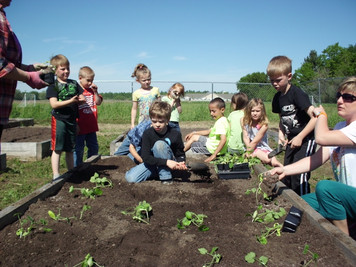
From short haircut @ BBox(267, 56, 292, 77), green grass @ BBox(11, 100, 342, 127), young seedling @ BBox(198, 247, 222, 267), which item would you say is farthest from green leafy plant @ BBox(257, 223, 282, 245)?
green grass @ BBox(11, 100, 342, 127)

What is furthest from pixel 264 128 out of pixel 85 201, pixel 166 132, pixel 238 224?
pixel 85 201

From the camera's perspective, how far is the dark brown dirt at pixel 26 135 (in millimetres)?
7879

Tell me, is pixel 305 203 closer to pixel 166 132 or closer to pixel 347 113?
pixel 347 113

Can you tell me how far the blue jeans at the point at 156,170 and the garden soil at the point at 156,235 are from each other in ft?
1.10

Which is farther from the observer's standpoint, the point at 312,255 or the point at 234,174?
the point at 234,174

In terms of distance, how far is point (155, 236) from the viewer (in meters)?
2.41

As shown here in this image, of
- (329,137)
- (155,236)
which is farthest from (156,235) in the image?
(329,137)

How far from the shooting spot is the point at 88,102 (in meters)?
5.02

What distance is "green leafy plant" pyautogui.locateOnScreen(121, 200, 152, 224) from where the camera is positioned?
2.71 metres

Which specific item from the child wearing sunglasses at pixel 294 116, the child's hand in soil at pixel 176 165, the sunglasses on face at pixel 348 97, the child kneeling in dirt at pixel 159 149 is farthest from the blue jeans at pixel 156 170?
the sunglasses on face at pixel 348 97

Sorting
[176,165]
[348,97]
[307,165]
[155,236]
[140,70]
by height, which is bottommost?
[155,236]

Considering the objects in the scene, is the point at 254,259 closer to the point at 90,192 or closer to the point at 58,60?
the point at 90,192

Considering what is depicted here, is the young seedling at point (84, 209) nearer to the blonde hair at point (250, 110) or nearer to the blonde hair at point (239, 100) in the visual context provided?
the blonde hair at point (250, 110)

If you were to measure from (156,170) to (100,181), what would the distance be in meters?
0.78
